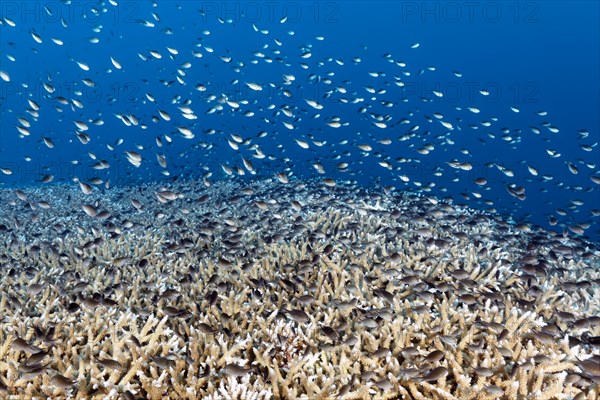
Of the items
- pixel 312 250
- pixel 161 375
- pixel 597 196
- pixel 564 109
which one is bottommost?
pixel 161 375

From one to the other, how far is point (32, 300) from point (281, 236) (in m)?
3.45

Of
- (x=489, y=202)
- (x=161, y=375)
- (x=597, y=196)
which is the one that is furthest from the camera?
(x=597, y=196)

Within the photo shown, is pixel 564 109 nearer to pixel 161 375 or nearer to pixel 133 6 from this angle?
pixel 133 6

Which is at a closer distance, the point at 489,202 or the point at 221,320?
the point at 221,320

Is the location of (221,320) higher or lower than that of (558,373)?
higher

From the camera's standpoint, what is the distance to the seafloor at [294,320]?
3.85m

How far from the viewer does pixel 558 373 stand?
401 centimetres

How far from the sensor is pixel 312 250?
6.88m

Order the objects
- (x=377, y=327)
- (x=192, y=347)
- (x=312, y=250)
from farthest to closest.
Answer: (x=312, y=250), (x=377, y=327), (x=192, y=347)

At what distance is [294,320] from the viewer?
4.78 m

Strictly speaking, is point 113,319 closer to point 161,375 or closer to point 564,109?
point 161,375

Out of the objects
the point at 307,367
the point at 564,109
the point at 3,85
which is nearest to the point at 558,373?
the point at 307,367

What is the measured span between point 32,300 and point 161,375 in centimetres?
248

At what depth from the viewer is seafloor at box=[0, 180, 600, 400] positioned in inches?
152
